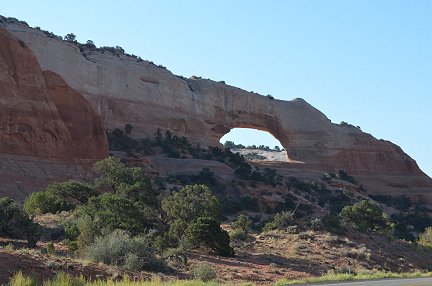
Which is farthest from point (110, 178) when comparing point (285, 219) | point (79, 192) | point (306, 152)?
point (306, 152)

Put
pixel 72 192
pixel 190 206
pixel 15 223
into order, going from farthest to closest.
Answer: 1. pixel 72 192
2. pixel 190 206
3. pixel 15 223

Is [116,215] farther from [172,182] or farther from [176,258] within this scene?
[172,182]

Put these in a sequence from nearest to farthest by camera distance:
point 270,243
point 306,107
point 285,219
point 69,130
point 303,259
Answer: point 303,259, point 270,243, point 285,219, point 69,130, point 306,107

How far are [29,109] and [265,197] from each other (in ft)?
72.1

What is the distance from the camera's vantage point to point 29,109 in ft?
154

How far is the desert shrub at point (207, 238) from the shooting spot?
22016mm

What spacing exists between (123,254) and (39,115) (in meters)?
33.9

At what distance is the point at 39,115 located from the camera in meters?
47.7

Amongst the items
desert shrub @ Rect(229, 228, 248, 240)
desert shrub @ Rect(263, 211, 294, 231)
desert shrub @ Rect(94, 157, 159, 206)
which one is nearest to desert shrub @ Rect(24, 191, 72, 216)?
desert shrub @ Rect(94, 157, 159, 206)

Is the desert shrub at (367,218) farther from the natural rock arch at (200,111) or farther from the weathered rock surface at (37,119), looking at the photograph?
the natural rock arch at (200,111)

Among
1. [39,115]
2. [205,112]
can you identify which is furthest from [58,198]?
[205,112]

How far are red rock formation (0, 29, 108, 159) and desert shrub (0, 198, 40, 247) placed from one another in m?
21.0

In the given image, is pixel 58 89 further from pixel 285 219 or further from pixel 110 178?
pixel 285 219

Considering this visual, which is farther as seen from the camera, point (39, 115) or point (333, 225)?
point (39, 115)
